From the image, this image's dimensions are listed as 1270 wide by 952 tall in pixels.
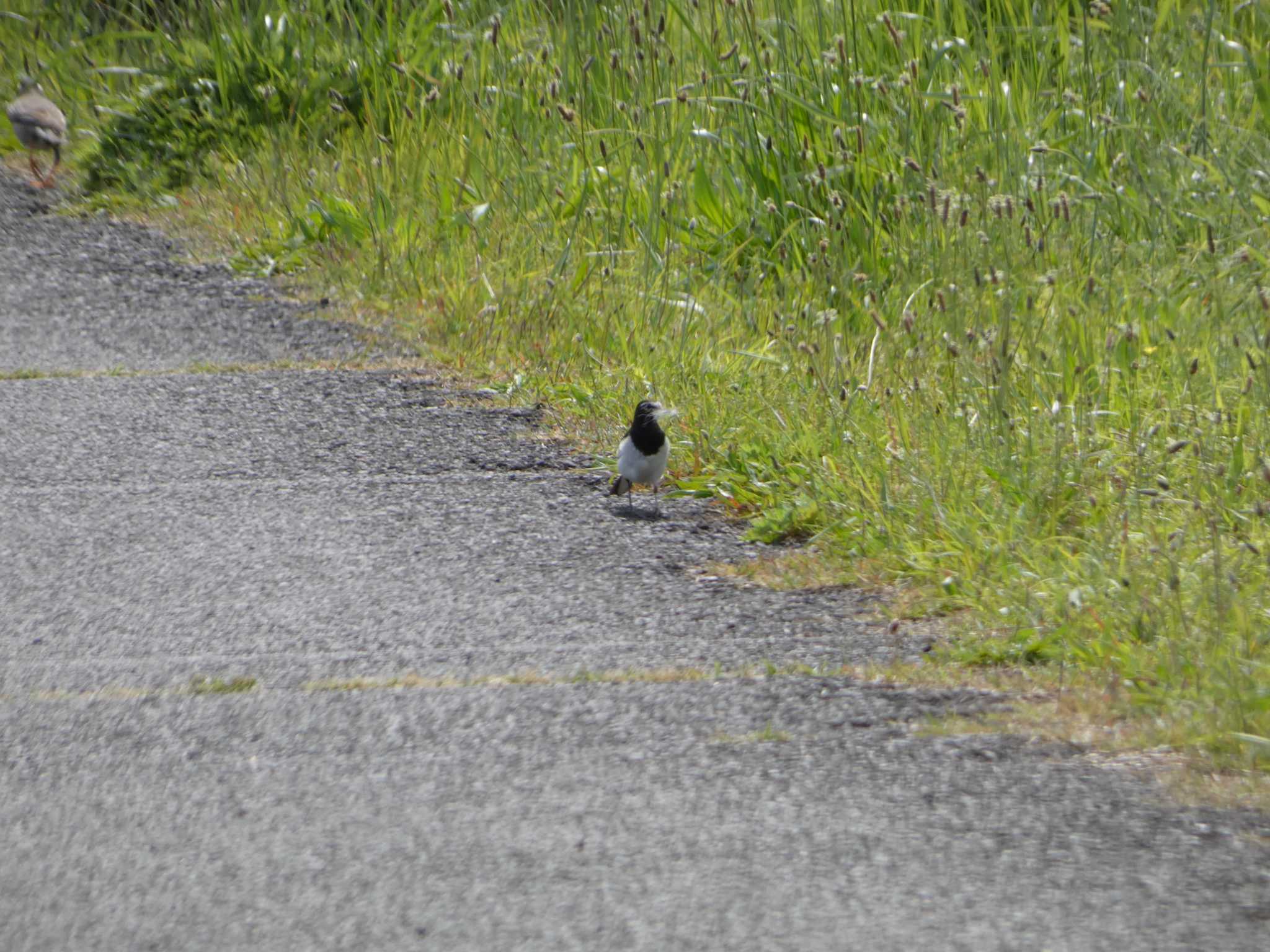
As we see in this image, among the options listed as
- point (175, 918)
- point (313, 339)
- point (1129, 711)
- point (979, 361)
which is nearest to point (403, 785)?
point (175, 918)

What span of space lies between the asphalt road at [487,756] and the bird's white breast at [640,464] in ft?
0.44

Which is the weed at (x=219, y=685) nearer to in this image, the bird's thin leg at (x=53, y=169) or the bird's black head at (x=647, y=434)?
the bird's black head at (x=647, y=434)

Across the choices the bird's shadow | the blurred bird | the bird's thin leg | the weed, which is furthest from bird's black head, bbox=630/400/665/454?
the bird's thin leg

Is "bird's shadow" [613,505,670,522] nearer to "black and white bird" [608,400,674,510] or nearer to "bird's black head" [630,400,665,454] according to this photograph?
"black and white bird" [608,400,674,510]

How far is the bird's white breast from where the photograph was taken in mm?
4672

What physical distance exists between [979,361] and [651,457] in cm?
113

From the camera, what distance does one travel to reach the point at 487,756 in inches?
121

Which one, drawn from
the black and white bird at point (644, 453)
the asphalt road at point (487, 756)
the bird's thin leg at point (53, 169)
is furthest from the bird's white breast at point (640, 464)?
the bird's thin leg at point (53, 169)

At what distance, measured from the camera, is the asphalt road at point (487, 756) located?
2518 millimetres

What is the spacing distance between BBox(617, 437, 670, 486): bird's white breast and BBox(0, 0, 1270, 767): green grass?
243 mm

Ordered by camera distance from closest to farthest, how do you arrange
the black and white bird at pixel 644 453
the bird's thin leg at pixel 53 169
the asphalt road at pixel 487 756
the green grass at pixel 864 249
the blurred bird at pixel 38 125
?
1. the asphalt road at pixel 487 756
2. the green grass at pixel 864 249
3. the black and white bird at pixel 644 453
4. the blurred bird at pixel 38 125
5. the bird's thin leg at pixel 53 169

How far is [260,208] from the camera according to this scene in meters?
8.06

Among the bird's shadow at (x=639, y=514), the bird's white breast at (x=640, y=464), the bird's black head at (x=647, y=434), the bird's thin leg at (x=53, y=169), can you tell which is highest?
the bird's black head at (x=647, y=434)

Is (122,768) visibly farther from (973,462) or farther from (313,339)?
(313,339)
